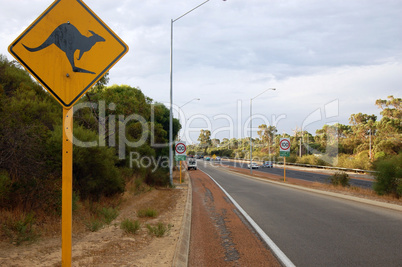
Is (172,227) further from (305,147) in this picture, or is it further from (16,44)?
(305,147)

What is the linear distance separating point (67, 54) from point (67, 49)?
0.06 metres

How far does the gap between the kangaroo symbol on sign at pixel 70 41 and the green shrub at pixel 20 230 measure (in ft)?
15.4

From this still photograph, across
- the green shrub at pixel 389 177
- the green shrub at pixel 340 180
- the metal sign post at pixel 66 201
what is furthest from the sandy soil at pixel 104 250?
the green shrub at pixel 340 180

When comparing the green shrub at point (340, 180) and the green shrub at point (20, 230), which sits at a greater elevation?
the green shrub at point (20, 230)

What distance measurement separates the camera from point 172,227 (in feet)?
30.6

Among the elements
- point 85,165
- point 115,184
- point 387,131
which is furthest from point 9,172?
point 387,131

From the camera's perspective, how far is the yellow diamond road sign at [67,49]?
11.6 ft

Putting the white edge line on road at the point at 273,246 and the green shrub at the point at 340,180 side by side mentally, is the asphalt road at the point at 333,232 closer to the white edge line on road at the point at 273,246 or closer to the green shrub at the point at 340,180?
the white edge line on road at the point at 273,246

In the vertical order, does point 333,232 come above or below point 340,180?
above

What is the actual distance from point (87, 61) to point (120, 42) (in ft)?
1.45

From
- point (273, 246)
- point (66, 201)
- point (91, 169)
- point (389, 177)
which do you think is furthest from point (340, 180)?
point (66, 201)

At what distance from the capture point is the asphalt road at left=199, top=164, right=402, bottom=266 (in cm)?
645

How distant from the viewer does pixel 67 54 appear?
3646mm

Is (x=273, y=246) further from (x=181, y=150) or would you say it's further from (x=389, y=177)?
(x=181, y=150)
